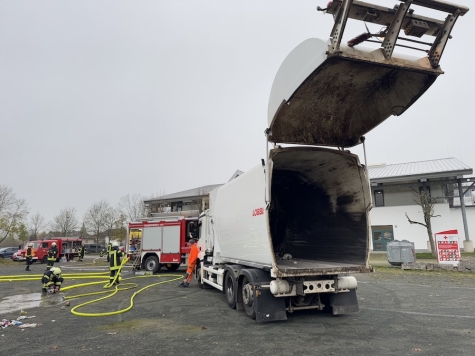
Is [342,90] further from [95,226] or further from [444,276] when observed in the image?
[95,226]

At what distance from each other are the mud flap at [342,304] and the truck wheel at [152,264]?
11.5m

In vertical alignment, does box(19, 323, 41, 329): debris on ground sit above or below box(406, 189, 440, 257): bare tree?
below

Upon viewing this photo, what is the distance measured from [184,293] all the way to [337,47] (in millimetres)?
8518

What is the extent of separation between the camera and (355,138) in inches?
255

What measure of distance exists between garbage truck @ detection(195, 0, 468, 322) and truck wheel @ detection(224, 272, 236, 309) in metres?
0.02

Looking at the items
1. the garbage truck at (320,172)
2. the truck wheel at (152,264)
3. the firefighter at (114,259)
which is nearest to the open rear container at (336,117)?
the garbage truck at (320,172)

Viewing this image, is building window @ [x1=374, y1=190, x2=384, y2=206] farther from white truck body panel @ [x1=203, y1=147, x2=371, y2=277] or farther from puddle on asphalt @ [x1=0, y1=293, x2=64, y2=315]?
puddle on asphalt @ [x1=0, y1=293, x2=64, y2=315]

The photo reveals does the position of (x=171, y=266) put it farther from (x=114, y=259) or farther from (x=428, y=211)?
(x=428, y=211)

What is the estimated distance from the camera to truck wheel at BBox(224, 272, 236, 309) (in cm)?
759

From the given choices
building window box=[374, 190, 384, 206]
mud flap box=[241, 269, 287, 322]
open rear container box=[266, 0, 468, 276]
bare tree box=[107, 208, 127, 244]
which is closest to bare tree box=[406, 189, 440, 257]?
building window box=[374, 190, 384, 206]

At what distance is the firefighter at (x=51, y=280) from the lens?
10.4 m

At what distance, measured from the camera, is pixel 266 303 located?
6.08 metres

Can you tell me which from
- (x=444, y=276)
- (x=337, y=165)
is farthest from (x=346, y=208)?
(x=444, y=276)

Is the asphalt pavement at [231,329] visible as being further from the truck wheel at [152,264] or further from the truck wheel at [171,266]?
the truck wheel at [171,266]
